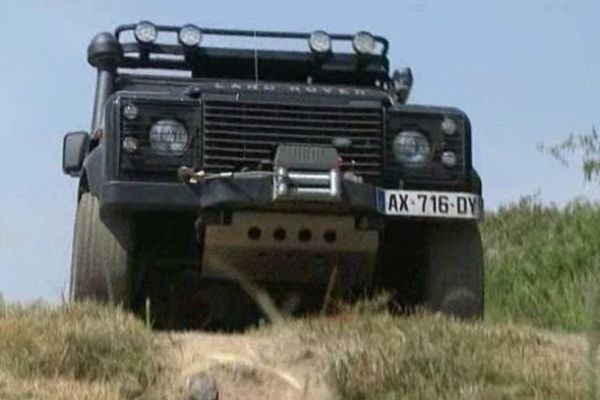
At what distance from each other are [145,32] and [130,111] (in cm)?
143

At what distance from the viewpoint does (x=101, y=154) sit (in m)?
6.95

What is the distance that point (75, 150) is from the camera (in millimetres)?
7824

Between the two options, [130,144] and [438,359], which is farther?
[130,144]

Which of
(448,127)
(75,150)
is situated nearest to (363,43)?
(448,127)

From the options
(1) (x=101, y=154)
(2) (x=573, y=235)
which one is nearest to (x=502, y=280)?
(2) (x=573, y=235)

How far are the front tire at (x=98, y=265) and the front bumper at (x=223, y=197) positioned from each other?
21cm

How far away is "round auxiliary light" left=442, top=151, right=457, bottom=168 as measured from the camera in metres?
7.03

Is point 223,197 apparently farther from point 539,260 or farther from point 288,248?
point 539,260

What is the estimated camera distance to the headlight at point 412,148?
702cm

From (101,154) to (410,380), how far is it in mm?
2508

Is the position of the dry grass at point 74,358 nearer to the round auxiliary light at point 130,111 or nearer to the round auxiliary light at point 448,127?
the round auxiliary light at point 130,111

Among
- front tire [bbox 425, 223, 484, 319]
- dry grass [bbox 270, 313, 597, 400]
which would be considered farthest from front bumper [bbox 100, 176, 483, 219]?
dry grass [bbox 270, 313, 597, 400]

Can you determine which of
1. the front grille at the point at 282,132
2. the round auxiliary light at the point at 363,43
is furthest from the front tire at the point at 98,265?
the round auxiliary light at the point at 363,43

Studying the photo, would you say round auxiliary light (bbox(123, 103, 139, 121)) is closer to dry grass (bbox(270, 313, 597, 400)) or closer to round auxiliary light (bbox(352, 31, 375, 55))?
dry grass (bbox(270, 313, 597, 400))
